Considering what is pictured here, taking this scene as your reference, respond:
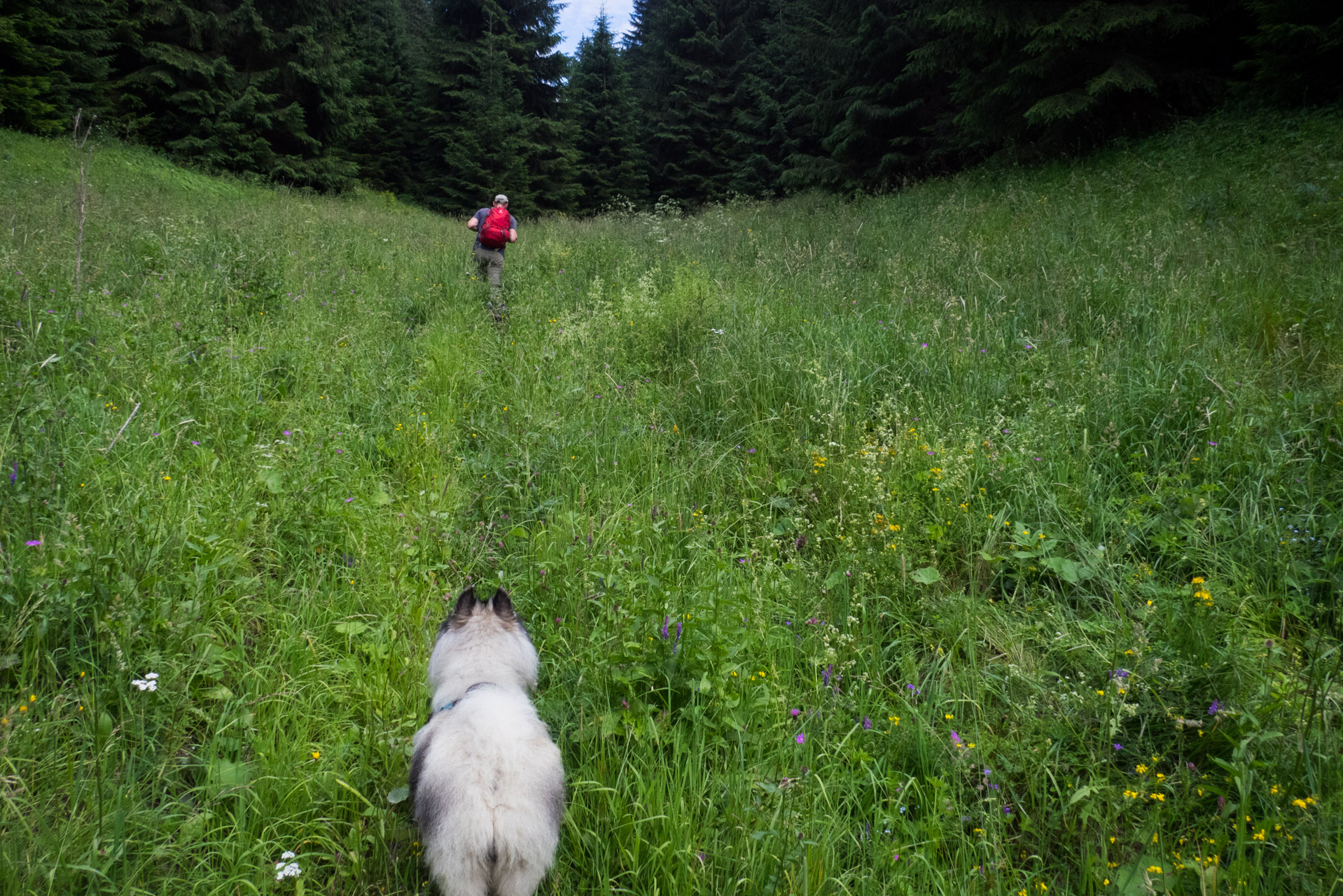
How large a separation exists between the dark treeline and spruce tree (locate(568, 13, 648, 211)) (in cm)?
12

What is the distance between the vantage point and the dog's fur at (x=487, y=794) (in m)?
1.55

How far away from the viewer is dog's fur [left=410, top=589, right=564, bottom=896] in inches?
61.2

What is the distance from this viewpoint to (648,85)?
2652 cm

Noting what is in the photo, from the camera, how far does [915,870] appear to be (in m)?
1.76

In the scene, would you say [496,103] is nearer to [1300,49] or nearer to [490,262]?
[490,262]

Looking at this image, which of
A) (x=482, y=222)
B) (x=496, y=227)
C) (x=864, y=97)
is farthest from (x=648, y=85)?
(x=496, y=227)

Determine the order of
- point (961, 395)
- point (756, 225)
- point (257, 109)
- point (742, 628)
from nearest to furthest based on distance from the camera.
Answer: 1. point (742, 628)
2. point (961, 395)
3. point (756, 225)
4. point (257, 109)

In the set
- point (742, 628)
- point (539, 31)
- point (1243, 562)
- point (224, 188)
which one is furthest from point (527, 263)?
point (539, 31)

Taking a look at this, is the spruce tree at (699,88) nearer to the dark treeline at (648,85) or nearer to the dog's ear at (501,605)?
the dark treeline at (648,85)

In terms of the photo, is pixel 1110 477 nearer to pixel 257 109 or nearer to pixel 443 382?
pixel 443 382

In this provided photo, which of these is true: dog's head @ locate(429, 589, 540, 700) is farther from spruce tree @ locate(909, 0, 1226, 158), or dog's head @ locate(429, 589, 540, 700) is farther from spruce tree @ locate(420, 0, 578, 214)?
spruce tree @ locate(420, 0, 578, 214)

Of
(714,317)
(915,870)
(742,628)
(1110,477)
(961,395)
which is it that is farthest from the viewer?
(714,317)

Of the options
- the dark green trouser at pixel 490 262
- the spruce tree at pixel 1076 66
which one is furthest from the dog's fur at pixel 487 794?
the spruce tree at pixel 1076 66

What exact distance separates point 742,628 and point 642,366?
2.89m
